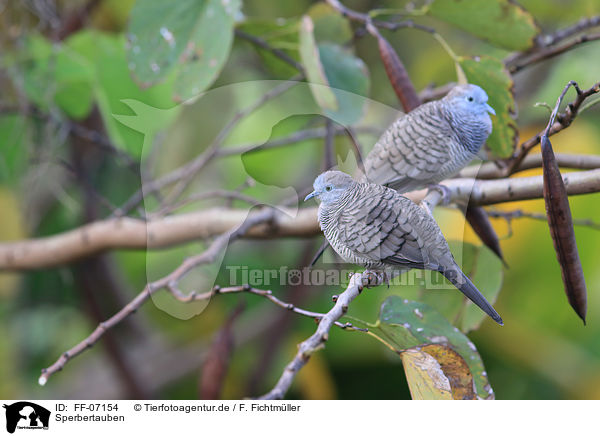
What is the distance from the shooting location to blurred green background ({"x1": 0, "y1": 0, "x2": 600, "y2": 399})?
58 centimetres

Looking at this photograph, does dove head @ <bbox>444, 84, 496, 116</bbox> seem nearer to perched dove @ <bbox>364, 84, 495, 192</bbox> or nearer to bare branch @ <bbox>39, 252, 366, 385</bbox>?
perched dove @ <bbox>364, 84, 495, 192</bbox>

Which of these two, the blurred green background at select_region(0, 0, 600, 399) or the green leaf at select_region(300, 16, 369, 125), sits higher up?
the green leaf at select_region(300, 16, 369, 125)

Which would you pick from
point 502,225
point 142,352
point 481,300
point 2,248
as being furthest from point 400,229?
point 142,352

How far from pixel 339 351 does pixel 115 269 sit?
1.23 feet

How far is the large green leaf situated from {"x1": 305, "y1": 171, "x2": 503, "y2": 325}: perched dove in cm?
5

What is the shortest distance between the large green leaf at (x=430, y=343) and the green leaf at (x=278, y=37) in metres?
0.29

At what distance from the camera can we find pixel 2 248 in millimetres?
724

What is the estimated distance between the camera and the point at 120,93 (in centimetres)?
60

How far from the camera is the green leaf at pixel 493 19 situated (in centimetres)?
45

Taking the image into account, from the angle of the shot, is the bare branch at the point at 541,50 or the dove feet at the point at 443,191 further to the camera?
the bare branch at the point at 541,50

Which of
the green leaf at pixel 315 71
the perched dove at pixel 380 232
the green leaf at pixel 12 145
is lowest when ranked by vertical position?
the green leaf at pixel 12 145

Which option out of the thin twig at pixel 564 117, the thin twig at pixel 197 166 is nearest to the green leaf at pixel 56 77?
the thin twig at pixel 197 166

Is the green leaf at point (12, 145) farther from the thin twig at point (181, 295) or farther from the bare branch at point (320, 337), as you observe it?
the bare branch at point (320, 337)
